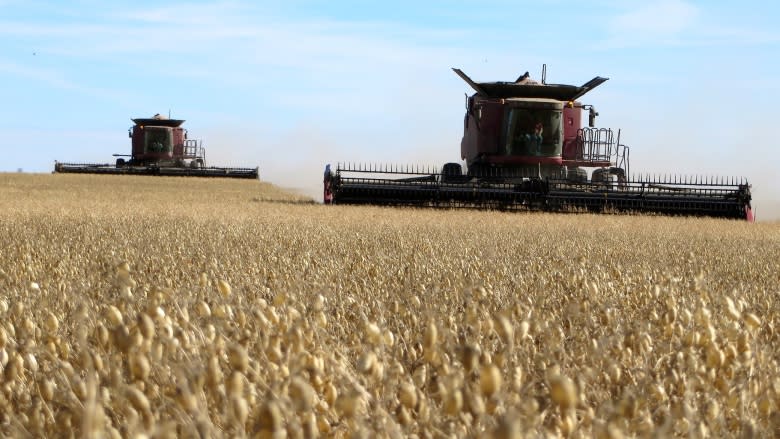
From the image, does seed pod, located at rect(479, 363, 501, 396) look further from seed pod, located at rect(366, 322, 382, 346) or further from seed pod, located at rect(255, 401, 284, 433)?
seed pod, located at rect(366, 322, 382, 346)

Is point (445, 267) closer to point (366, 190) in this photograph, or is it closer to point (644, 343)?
point (644, 343)

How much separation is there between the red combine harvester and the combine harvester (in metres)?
20.4

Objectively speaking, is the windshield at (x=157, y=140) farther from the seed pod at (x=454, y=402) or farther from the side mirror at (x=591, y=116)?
the seed pod at (x=454, y=402)

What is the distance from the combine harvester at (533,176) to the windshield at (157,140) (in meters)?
21.5

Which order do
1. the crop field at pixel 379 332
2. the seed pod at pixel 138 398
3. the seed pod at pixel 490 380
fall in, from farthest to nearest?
the crop field at pixel 379 332, the seed pod at pixel 138 398, the seed pod at pixel 490 380

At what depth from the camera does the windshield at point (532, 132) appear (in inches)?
766

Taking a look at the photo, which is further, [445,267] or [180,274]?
[445,267]

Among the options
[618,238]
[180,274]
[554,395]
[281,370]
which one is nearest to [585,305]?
[281,370]

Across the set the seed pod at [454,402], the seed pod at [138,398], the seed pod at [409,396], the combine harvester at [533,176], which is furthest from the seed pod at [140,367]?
the combine harvester at [533,176]

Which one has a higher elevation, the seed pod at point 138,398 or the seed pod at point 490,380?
the seed pod at point 490,380

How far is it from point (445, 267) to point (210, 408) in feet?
12.5

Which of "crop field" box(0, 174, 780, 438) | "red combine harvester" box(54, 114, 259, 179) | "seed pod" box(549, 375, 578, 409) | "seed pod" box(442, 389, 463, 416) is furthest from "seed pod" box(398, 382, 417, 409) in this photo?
"red combine harvester" box(54, 114, 259, 179)

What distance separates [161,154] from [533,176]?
24199mm

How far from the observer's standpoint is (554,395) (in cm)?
149
